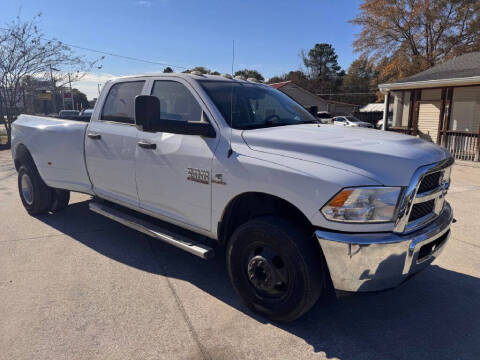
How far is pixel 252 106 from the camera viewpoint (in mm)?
3711

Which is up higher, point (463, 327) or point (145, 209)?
point (145, 209)

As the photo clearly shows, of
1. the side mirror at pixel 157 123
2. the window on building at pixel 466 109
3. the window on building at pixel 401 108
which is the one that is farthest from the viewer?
the window on building at pixel 401 108

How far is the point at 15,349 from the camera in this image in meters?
2.69

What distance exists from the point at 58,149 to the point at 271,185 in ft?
11.6

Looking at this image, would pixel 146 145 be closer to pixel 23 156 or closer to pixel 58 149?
pixel 58 149

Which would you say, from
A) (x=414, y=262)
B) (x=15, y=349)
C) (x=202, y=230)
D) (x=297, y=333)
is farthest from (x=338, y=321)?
(x=15, y=349)

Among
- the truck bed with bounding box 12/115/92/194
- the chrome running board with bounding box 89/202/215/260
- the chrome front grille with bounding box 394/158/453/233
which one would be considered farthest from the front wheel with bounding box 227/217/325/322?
the truck bed with bounding box 12/115/92/194

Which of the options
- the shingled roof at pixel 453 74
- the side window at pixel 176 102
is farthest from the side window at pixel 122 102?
the shingled roof at pixel 453 74

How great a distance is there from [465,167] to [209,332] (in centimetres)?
1184

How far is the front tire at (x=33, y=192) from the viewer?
5656 millimetres

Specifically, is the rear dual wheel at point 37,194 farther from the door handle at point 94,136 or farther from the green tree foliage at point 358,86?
the green tree foliage at point 358,86

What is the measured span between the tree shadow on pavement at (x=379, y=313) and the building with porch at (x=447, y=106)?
11784mm

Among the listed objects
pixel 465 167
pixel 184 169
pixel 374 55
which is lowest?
pixel 465 167

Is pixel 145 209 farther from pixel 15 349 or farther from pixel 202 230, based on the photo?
pixel 15 349
